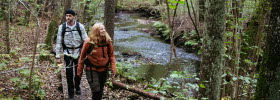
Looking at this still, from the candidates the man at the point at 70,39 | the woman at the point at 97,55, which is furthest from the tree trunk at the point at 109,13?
the woman at the point at 97,55

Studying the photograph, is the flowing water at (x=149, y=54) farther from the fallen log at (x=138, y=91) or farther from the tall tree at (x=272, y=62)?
the tall tree at (x=272, y=62)

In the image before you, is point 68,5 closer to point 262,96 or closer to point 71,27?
point 71,27

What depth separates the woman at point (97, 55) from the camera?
3992 mm

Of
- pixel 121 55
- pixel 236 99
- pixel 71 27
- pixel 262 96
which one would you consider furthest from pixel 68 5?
pixel 262 96

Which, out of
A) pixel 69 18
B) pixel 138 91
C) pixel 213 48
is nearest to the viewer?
pixel 213 48

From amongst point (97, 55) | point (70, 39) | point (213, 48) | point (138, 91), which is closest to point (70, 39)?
point (70, 39)

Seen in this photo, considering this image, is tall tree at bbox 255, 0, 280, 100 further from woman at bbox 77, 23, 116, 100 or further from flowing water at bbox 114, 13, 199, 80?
flowing water at bbox 114, 13, 199, 80

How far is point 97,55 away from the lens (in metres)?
4.05

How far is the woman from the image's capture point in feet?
13.1

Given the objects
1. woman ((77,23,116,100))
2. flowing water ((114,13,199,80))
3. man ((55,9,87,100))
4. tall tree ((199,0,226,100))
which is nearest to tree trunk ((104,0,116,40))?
man ((55,9,87,100))

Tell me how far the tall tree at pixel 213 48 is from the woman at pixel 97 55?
1800 millimetres

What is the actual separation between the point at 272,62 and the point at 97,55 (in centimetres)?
279

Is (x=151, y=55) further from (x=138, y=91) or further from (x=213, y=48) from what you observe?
(x=213, y=48)

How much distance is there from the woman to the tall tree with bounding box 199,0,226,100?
5.91 ft
